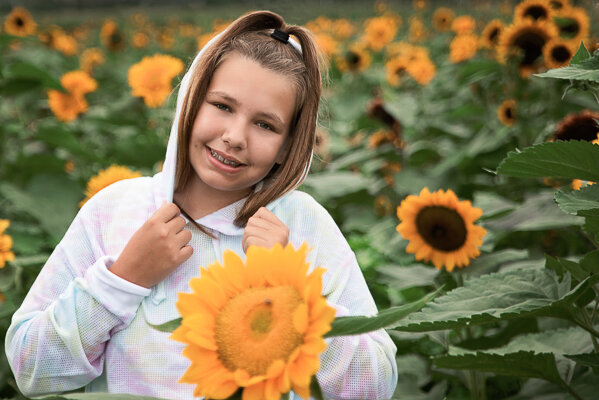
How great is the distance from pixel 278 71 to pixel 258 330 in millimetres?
528

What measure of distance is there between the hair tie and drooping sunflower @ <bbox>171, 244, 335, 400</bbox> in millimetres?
570

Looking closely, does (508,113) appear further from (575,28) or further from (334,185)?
(334,185)

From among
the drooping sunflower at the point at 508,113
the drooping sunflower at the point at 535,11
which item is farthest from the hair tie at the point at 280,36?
the drooping sunflower at the point at 535,11

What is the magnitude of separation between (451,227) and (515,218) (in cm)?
16

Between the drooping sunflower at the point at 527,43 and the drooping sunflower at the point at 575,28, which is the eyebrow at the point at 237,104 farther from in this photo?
the drooping sunflower at the point at 575,28

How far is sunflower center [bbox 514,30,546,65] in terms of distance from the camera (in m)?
2.42

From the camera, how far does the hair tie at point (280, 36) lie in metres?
1.14

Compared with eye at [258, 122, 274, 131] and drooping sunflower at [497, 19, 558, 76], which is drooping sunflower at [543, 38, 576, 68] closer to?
drooping sunflower at [497, 19, 558, 76]

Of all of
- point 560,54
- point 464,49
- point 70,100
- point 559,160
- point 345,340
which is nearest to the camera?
point 345,340

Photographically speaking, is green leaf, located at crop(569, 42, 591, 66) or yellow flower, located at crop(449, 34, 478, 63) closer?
green leaf, located at crop(569, 42, 591, 66)

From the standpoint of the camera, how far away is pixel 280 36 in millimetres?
1147

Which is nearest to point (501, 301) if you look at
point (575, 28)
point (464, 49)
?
point (575, 28)

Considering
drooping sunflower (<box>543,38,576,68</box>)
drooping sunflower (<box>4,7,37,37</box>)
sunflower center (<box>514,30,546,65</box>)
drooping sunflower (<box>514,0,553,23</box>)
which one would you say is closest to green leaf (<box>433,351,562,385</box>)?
drooping sunflower (<box>543,38,576,68</box>)

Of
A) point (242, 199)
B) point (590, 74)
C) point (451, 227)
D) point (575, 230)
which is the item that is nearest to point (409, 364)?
point (451, 227)
